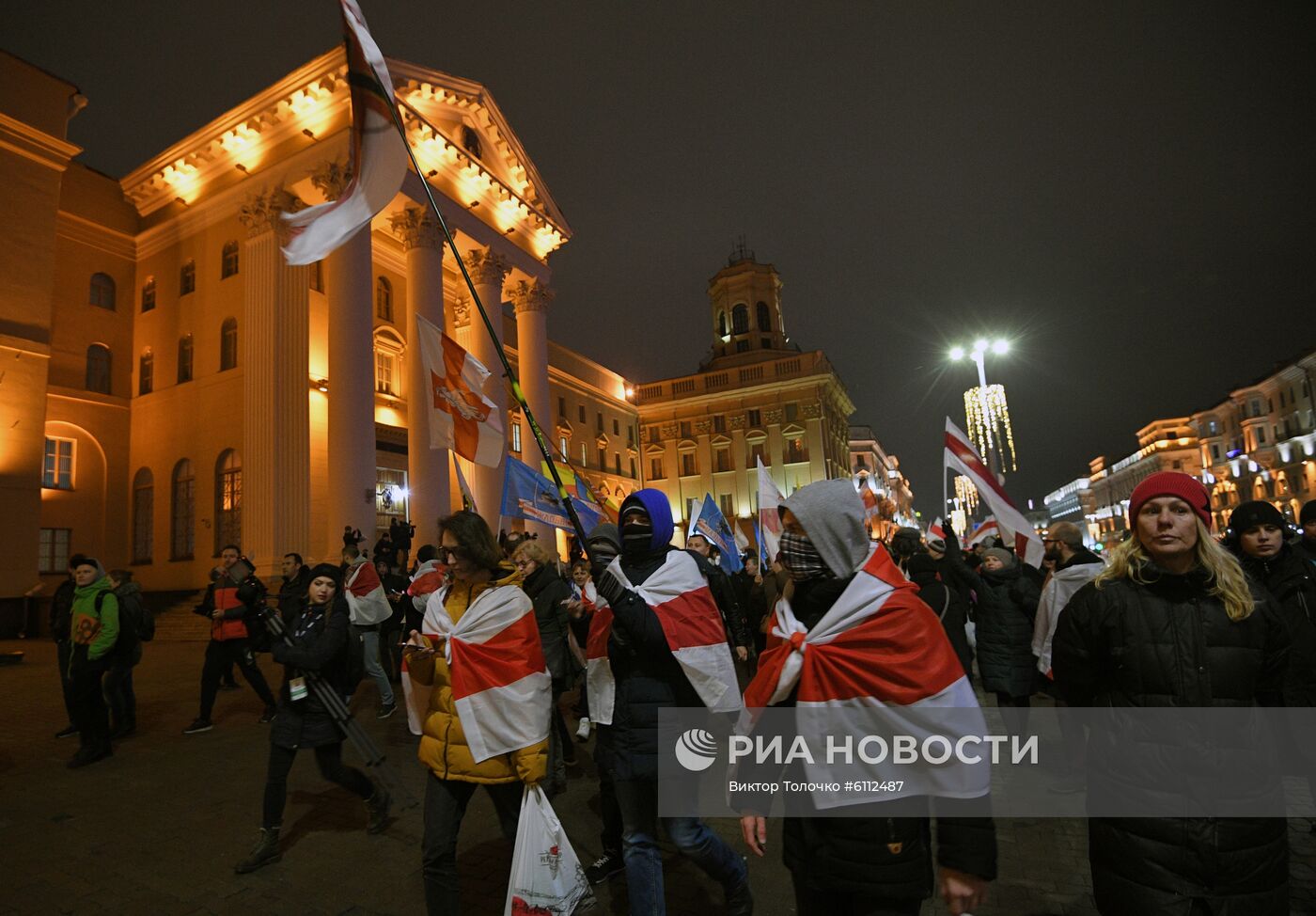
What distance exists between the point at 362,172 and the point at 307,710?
12.7 ft

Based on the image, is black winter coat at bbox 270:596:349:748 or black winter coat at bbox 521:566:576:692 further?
black winter coat at bbox 521:566:576:692

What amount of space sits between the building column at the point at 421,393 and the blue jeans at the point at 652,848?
18.4 meters

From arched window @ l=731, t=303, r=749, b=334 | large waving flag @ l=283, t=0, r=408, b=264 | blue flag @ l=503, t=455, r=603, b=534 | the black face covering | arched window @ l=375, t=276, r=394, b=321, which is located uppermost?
arched window @ l=731, t=303, r=749, b=334

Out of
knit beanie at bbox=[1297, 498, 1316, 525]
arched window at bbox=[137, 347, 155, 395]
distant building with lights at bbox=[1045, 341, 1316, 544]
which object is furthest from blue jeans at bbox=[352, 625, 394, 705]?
distant building with lights at bbox=[1045, 341, 1316, 544]

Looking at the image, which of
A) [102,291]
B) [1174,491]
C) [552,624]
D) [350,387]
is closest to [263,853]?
[552,624]

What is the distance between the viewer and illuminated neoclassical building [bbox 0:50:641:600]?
21.5 m

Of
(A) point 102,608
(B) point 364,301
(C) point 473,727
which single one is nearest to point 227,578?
(A) point 102,608

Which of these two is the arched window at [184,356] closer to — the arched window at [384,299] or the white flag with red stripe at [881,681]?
the arched window at [384,299]

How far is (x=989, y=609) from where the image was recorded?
6629 mm

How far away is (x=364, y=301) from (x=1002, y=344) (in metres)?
17.9

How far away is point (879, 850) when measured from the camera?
89.0 inches

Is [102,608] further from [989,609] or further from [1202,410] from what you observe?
[1202,410]

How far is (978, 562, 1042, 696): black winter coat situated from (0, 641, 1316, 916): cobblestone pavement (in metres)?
1.47

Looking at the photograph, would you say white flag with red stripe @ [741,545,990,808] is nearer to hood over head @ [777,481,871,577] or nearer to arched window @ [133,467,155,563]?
hood over head @ [777,481,871,577]
